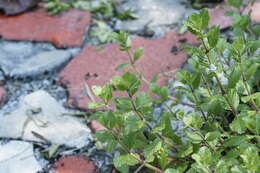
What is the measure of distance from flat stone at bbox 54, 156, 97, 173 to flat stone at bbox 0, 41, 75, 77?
1.88 feet

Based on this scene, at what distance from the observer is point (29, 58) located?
7.07 feet

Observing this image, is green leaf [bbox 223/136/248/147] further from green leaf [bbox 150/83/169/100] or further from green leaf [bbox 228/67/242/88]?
green leaf [bbox 150/83/169/100]

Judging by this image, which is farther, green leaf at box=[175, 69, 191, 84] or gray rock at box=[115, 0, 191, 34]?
gray rock at box=[115, 0, 191, 34]

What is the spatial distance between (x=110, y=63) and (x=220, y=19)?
0.58m

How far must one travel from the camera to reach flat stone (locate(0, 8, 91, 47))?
7.43 feet

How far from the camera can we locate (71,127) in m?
1.76

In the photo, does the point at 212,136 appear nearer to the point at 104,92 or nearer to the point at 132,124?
the point at 132,124

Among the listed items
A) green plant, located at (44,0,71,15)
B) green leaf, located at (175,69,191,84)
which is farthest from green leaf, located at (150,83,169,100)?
green plant, located at (44,0,71,15)

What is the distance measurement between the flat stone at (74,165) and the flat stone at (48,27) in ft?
2.46

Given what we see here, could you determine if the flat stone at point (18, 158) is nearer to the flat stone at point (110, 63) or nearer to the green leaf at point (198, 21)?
the flat stone at point (110, 63)

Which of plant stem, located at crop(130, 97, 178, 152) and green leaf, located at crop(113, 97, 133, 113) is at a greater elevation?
green leaf, located at crop(113, 97, 133, 113)

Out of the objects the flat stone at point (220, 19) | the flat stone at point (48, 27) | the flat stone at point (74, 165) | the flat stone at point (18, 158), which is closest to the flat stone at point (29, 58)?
the flat stone at point (48, 27)

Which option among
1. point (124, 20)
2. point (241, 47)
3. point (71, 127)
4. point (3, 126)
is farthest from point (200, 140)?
point (124, 20)

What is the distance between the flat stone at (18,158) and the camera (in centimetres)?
159
